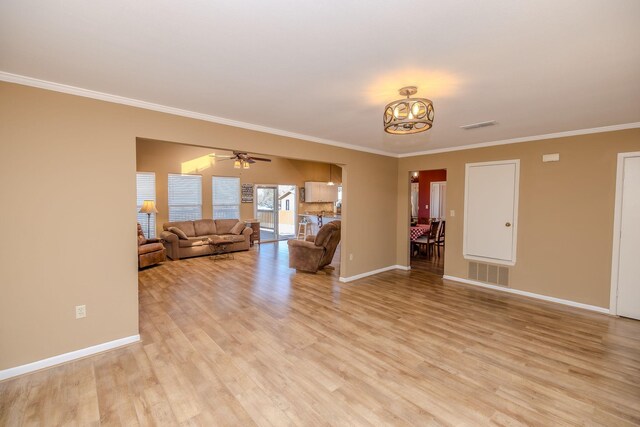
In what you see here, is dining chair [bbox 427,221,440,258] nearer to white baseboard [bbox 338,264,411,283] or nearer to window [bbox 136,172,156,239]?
white baseboard [bbox 338,264,411,283]

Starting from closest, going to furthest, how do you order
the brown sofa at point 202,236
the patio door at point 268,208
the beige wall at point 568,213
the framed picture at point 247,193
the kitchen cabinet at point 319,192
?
the beige wall at point 568,213
the brown sofa at point 202,236
the framed picture at point 247,193
the patio door at point 268,208
the kitchen cabinet at point 319,192

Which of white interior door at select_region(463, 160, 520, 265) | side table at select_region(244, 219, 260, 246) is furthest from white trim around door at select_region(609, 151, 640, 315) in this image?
side table at select_region(244, 219, 260, 246)

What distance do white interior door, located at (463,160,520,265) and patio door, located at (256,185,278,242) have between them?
6.29 meters

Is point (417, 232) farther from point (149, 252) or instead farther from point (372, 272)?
point (149, 252)

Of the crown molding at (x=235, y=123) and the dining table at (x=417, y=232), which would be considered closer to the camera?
the crown molding at (x=235, y=123)

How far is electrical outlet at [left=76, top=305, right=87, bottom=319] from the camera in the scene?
271 centimetres

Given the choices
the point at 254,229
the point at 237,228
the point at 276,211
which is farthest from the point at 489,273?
the point at 276,211

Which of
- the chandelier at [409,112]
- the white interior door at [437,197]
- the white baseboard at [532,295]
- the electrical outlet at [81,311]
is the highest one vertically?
the chandelier at [409,112]

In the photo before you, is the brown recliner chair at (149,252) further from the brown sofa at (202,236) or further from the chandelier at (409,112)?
the chandelier at (409,112)

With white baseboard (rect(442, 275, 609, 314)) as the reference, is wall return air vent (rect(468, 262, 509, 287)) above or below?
above

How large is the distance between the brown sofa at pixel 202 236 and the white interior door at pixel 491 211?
5433mm

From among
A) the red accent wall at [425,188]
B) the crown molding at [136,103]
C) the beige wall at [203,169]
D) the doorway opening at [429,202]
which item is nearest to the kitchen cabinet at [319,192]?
the beige wall at [203,169]

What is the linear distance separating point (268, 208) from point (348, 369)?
7.98 metres

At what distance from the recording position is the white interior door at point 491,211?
4.70m
